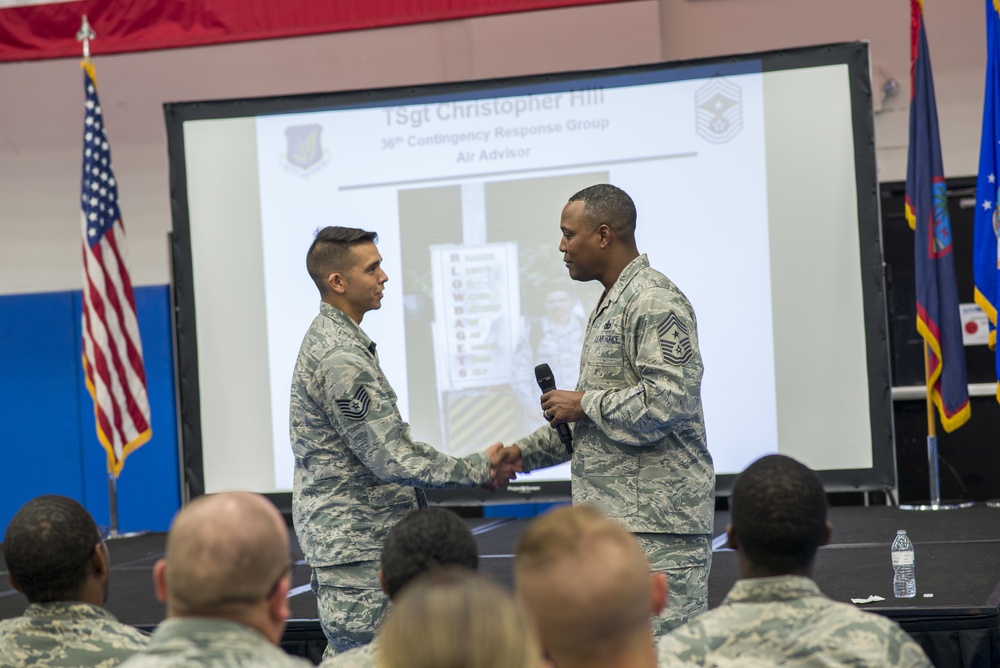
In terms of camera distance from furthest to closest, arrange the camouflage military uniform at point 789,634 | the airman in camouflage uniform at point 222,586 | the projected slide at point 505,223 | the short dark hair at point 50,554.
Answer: the projected slide at point 505,223 → the short dark hair at point 50,554 → the camouflage military uniform at point 789,634 → the airman in camouflage uniform at point 222,586

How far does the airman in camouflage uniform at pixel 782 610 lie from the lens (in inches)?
62.5

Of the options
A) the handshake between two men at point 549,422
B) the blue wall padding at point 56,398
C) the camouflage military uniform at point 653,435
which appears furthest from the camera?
the blue wall padding at point 56,398

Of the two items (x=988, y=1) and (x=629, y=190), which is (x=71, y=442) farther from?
(x=988, y=1)

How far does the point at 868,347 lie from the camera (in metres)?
5.02

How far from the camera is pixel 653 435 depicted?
9.02 feet

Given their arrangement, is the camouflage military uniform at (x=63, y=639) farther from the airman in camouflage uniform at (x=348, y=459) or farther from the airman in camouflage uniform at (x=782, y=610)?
the airman in camouflage uniform at (x=782, y=610)

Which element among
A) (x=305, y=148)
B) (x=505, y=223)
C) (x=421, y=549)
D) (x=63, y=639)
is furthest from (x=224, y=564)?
(x=305, y=148)

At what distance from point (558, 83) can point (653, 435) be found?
301cm

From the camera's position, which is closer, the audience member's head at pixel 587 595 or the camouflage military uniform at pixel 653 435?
the audience member's head at pixel 587 595

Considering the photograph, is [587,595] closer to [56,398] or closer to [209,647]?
[209,647]

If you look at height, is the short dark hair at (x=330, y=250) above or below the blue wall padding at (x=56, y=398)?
above

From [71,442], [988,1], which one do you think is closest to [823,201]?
[988,1]

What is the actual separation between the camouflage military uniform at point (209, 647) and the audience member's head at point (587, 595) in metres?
0.33

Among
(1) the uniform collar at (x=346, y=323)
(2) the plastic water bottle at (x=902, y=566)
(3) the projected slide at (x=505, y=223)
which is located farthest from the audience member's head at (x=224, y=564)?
(3) the projected slide at (x=505, y=223)
